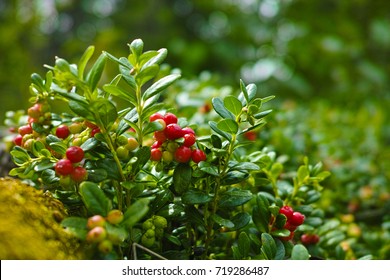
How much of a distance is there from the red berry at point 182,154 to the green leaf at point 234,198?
0.09m

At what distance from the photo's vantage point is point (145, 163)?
732 mm

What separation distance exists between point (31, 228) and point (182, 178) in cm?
21

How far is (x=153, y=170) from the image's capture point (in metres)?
0.84

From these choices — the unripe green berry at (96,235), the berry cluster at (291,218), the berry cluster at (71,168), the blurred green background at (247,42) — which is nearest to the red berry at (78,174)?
the berry cluster at (71,168)

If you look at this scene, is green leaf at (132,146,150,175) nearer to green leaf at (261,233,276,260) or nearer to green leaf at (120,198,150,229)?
green leaf at (120,198,150,229)

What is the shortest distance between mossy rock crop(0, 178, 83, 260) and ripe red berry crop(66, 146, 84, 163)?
3.0 inches

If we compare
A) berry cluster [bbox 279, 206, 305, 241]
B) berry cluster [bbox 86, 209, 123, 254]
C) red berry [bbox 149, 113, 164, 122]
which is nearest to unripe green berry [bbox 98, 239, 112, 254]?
berry cluster [bbox 86, 209, 123, 254]

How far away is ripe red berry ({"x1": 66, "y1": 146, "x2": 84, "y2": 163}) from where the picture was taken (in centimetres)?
68

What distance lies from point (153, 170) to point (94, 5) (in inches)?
145

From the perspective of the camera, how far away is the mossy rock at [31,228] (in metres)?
0.64

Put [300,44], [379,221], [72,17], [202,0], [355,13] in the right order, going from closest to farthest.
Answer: [379,221] → [300,44] → [355,13] → [202,0] → [72,17]
